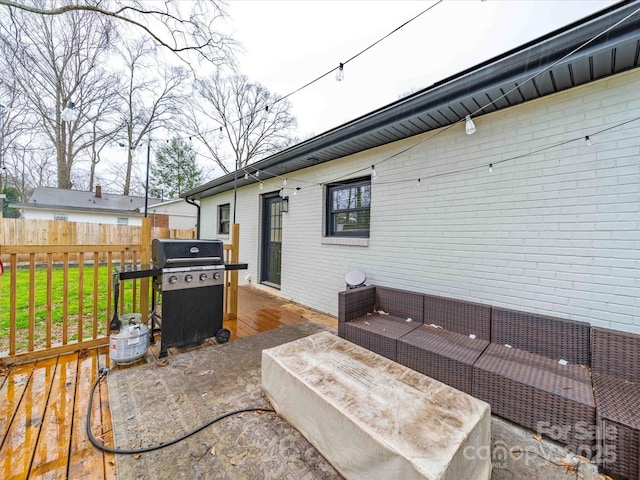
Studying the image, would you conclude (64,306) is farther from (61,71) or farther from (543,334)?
(61,71)

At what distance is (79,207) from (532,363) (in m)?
19.6

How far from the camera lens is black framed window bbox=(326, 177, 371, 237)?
4119 mm

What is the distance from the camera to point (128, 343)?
254 cm

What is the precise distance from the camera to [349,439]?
4.48 ft

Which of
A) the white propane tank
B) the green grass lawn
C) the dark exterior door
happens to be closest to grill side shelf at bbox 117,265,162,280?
the white propane tank

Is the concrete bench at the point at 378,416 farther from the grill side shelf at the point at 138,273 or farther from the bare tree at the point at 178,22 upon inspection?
the bare tree at the point at 178,22

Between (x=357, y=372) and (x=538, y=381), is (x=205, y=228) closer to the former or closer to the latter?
(x=357, y=372)

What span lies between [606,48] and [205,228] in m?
9.65

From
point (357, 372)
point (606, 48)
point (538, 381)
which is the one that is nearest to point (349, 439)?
point (357, 372)

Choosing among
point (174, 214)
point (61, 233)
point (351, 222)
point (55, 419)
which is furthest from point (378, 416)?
point (174, 214)

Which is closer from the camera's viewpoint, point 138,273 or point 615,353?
point 615,353

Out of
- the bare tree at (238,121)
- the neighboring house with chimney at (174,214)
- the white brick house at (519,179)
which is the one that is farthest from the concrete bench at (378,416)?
the neighboring house with chimney at (174,214)

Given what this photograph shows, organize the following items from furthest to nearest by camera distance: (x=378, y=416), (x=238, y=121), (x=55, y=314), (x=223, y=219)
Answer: (x=238, y=121)
(x=223, y=219)
(x=55, y=314)
(x=378, y=416)

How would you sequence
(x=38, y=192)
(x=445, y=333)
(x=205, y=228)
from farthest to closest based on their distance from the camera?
(x=38, y=192) < (x=205, y=228) < (x=445, y=333)
